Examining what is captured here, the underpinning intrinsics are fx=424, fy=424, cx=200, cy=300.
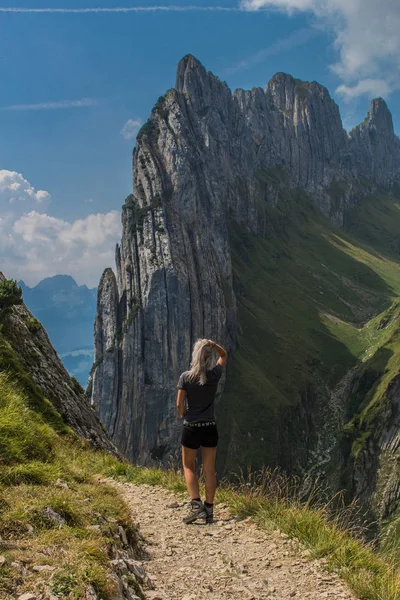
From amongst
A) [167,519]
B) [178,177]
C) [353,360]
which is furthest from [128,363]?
[167,519]

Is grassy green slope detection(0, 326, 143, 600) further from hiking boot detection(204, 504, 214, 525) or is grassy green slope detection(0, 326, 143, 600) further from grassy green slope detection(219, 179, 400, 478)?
grassy green slope detection(219, 179, 400, 478)

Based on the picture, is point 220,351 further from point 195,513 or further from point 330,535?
point 330,535

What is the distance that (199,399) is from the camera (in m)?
10.5

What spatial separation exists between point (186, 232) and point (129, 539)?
141 metres

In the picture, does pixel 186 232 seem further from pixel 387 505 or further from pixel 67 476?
pixel 67 476

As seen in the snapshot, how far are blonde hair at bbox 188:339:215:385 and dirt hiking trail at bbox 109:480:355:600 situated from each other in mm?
3378

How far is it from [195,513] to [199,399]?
2.62 meters

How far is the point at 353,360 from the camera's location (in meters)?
171

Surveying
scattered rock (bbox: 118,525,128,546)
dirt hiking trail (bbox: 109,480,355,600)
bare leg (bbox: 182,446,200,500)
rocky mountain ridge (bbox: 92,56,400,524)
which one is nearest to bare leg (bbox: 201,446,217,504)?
bare leg (bbox: 182,446,200,500)

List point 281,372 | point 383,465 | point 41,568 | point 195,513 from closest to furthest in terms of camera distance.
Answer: point 41,568
point 195,513
point 383,465
point 281,372

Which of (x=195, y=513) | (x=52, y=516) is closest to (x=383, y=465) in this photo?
(x=195, y=513)

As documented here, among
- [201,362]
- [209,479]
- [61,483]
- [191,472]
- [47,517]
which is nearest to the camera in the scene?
[47,517]

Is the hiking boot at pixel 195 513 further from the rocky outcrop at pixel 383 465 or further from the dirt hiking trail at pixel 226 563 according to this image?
the rocky outcrop at pixel 383 465

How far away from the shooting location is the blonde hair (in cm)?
1041
